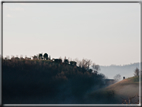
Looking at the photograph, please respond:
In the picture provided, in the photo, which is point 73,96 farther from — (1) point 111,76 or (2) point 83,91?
(1) point 111,76

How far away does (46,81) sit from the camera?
7879 mm

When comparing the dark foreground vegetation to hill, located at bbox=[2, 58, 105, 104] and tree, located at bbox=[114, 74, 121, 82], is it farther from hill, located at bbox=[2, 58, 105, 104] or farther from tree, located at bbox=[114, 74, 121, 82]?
tree, located at bbox=[114, 74, 121, 82]

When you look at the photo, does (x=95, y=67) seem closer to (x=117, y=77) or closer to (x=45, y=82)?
(x=117, y=77)

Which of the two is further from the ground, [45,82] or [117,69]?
[117,69]

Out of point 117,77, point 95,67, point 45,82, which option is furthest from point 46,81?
point 117,77

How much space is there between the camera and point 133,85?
26.6 ft

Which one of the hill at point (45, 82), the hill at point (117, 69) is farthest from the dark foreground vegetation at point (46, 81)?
the hill at point (117, 69)

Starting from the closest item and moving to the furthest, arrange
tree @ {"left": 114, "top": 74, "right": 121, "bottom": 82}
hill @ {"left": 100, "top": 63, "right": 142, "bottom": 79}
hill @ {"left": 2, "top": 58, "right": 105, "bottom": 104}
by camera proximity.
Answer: hill @ {"left": 2, "top": 58, "right": 105, "bottom": 104}
hill @ {"left": 100, "top": 63, "right": 142, "bottom": 79}
tree @ {"left": 114, "top": 74, "right": 121, "bottom": 82}

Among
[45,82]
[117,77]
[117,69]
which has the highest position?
[117,69]

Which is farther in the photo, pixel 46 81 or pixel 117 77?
pixel 117 77

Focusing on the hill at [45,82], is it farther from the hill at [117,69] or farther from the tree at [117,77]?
the tree at [117,77]

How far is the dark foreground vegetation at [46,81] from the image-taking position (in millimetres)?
7688

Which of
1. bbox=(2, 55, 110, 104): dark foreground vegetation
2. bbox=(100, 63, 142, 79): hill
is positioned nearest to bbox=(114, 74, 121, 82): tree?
bbox=(100, 63, 142, 79): hill

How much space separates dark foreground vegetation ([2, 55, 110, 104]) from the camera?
7.69m
